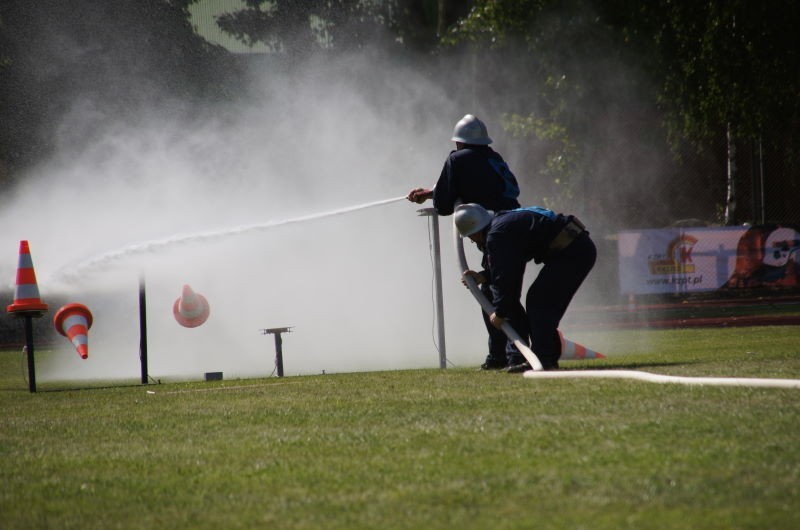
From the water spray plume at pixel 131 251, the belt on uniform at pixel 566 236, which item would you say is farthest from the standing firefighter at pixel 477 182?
the water spray plume at pixel 131 251

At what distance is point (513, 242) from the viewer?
6375 millimetres

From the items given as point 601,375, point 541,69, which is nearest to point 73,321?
point 601,375

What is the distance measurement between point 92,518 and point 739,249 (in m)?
17.5

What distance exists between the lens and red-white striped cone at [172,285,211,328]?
9836 mm

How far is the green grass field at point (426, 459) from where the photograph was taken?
2.76 metres

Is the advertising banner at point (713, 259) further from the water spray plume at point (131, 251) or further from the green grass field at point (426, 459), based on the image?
the green grass field at point (426, 459)

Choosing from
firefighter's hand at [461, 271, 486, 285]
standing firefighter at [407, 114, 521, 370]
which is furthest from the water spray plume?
firefighter's hand at [461, 271, 486, 285]

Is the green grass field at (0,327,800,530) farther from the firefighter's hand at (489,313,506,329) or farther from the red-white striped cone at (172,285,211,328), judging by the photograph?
the red-white striped cone at (172,285,211,328)

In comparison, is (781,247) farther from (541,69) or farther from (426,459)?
(426,459)

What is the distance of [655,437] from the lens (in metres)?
3.61

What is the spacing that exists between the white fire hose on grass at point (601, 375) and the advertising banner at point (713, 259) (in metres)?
12.3

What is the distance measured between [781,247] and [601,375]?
14504mm

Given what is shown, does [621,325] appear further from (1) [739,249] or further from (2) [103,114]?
(2) [103,114]

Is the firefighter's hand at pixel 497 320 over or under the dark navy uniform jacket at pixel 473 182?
under
